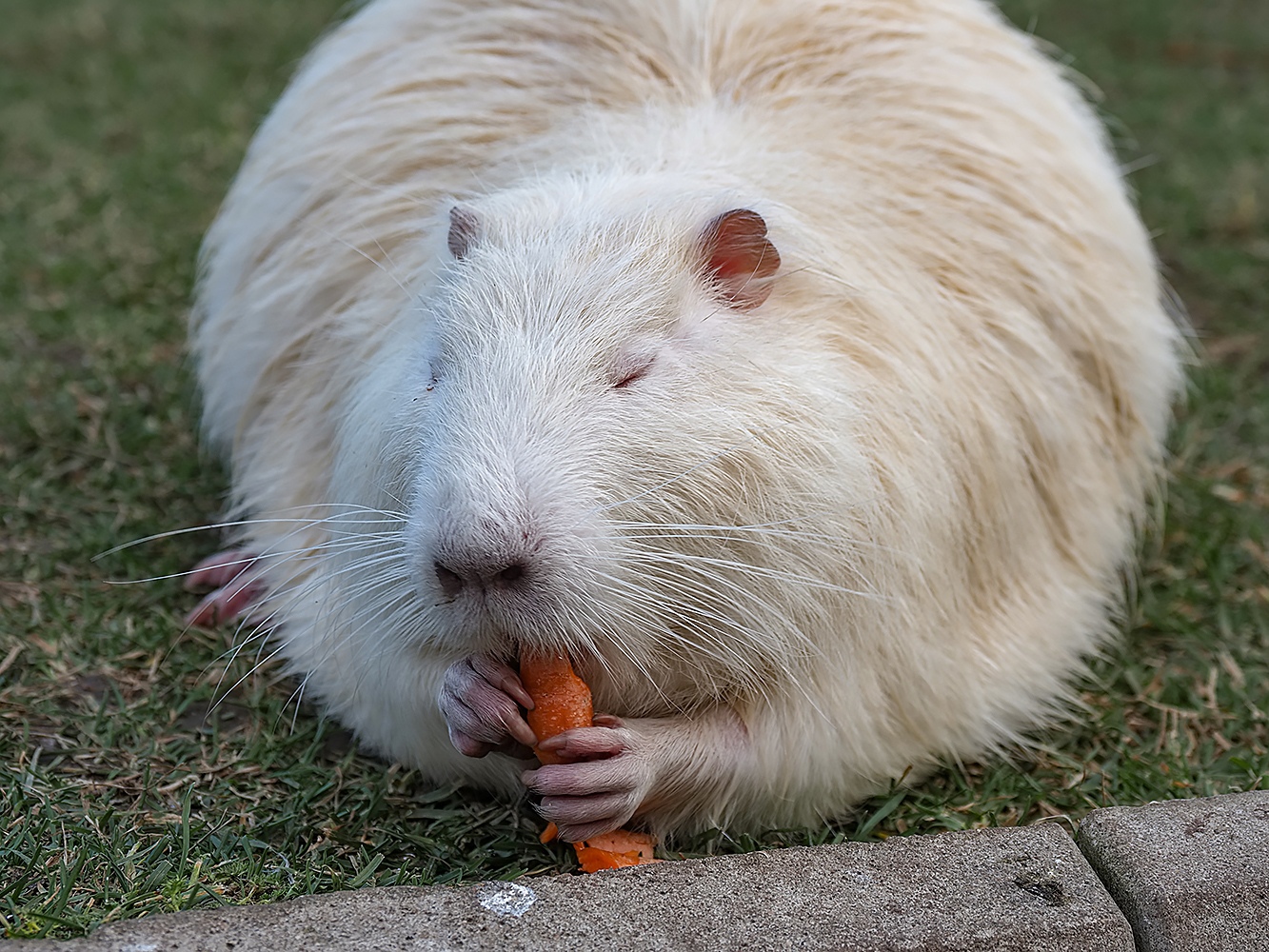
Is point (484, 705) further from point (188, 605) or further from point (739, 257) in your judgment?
point (188, 605)

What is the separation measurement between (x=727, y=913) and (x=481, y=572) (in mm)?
603

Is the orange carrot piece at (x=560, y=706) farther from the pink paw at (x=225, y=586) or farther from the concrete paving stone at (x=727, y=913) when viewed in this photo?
the pink paw at (x=225, y=586)

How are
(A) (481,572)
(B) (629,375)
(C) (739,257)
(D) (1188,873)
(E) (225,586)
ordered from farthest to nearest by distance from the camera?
(E) (225,586) → (C) (739,257) → (B) (629,375) → (D) (1188,873) → (A) (481,572)

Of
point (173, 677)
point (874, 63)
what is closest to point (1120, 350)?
point (874, 63)

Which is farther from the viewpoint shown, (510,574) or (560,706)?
(560,706)

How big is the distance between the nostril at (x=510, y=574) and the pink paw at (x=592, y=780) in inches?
13.8

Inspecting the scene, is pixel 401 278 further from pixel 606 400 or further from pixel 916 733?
pixel 916 733

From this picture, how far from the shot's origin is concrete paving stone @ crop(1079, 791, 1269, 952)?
2049 millimetres

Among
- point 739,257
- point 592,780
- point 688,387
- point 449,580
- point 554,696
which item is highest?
point 739,257

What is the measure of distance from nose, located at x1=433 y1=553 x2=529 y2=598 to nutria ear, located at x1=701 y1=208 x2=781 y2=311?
66 centimetres

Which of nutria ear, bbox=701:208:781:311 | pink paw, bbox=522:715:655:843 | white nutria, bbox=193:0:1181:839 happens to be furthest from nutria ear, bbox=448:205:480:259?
pink paw, bbox=522:715:655:843

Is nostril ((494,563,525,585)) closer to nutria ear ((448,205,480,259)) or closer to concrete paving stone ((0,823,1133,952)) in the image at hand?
concrete paving stone ((0,823,1133,952))

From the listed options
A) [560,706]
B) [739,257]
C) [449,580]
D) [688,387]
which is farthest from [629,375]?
[560,706]

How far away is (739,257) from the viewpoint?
2.37 m
